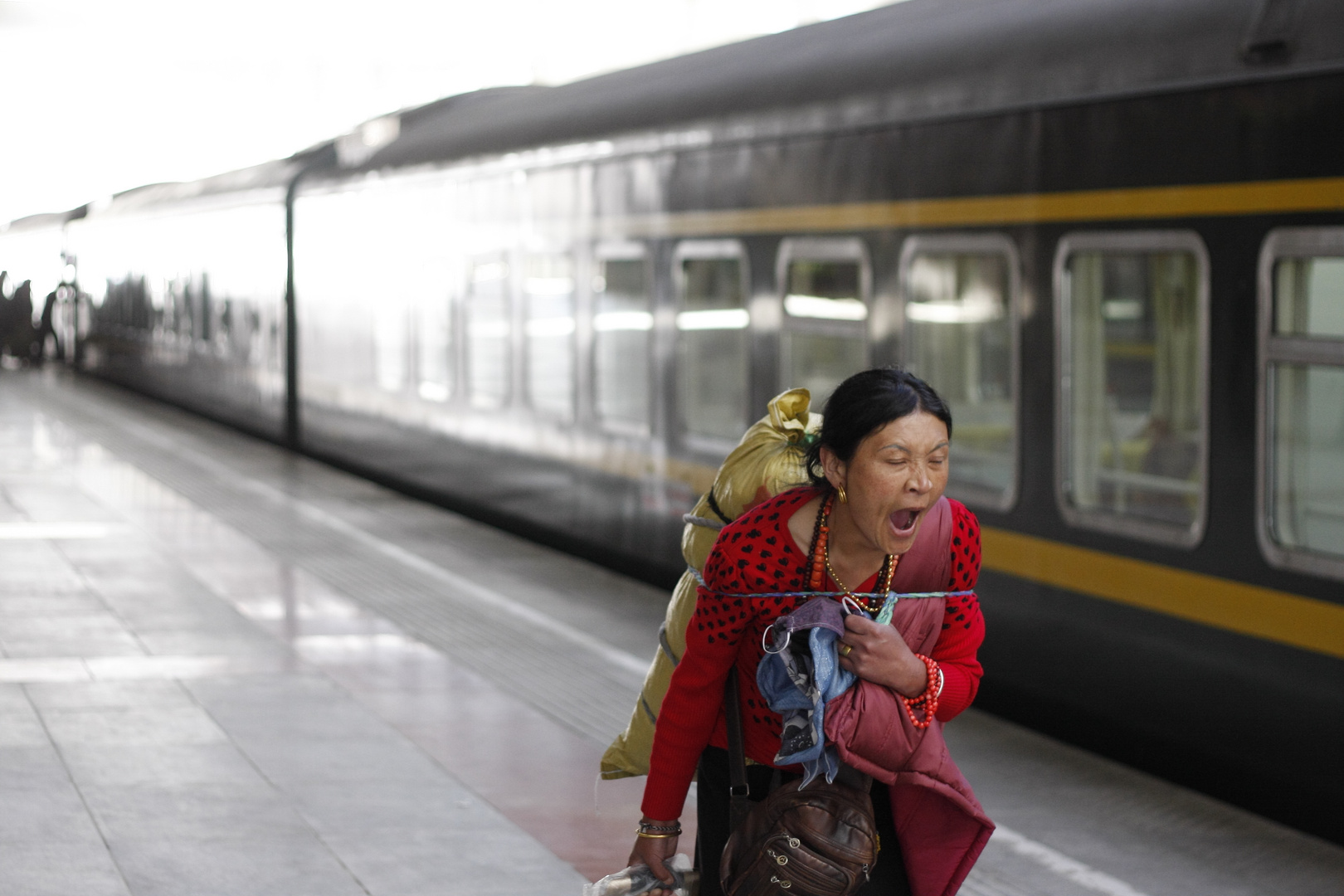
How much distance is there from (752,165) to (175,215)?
18739 mm

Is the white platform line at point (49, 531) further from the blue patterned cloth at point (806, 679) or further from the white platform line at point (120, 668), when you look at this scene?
the blue patterned cloth at point (806, 679)

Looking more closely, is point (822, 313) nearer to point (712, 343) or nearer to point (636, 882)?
point (712, 343)

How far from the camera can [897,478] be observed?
305 cm

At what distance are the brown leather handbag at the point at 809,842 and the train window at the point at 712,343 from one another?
626 centimetres

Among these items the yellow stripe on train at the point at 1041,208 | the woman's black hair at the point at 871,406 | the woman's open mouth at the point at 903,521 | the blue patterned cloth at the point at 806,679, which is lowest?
the blue patterned cloth at the point at 806,679

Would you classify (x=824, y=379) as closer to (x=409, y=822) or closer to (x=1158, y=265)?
→ (x=1158, y=265)

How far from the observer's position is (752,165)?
918cm

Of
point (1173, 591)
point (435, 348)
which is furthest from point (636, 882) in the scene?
point (435, 348)

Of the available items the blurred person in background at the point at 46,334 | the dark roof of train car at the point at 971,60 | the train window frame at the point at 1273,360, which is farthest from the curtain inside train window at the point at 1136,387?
the blurred person in background at the point at 46,334

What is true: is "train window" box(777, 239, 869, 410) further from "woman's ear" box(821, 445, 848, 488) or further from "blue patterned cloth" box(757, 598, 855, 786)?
"blue patterned cloth" box(757, 598, 855, 786)

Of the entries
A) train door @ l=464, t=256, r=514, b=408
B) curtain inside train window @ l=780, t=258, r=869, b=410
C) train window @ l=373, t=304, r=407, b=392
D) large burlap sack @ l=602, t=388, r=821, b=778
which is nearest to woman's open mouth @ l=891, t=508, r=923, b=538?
large burlap sack @ l=602, t=388, r=821, b=778

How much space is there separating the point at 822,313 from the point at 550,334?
390 cm

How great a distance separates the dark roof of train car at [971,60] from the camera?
19.5 ft

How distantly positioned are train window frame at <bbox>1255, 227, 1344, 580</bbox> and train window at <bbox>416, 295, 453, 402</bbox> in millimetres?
9011
